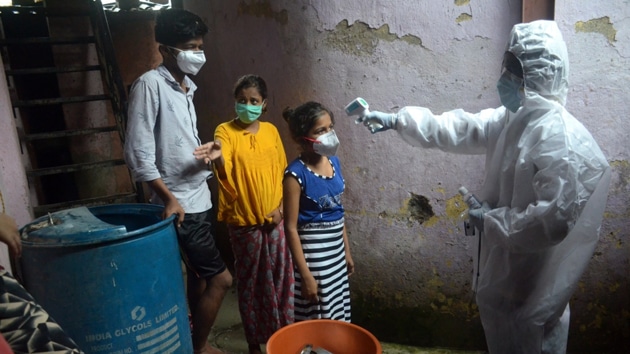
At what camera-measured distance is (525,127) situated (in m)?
1.56

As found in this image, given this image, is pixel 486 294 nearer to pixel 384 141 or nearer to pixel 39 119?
pixel 384 141

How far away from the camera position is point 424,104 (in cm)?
228

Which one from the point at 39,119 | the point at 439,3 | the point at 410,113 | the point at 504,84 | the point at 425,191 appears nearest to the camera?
the point at 504,84

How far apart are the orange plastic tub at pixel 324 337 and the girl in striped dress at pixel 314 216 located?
267 mm

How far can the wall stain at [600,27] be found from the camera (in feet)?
6.51

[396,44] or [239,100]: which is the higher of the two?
[396,44]

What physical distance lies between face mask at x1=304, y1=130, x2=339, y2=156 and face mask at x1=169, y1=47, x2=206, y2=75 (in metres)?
0.65

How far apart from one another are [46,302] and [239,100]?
4.12ft

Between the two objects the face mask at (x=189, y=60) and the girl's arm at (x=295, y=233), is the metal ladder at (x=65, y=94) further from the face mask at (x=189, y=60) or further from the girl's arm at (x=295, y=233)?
the girl's arm at (x=295, y=233)

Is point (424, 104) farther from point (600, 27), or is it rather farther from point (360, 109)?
point (600, 27)

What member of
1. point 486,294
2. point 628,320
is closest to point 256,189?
point 486,294

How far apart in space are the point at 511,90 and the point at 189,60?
1.40 meters

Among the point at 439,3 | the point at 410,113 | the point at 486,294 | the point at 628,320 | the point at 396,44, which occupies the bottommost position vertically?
the point at 628,320

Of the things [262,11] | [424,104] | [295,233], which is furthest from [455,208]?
[262,11]
